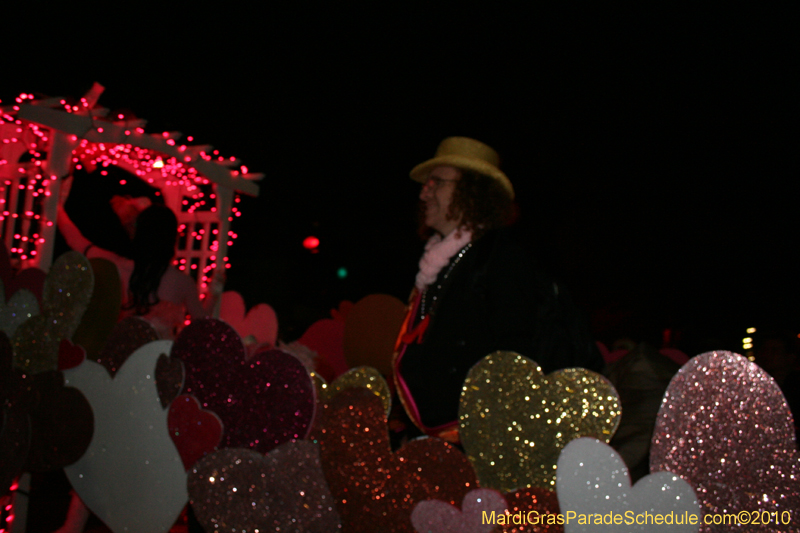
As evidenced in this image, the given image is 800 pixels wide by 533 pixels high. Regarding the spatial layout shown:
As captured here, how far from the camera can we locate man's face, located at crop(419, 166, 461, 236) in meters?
2.00

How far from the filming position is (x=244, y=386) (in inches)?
57.4

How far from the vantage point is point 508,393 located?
1.22m

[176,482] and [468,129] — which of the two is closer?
[176,482]

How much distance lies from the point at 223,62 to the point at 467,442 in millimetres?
4948

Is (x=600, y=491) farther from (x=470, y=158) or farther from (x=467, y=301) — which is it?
(x=470, y=158)

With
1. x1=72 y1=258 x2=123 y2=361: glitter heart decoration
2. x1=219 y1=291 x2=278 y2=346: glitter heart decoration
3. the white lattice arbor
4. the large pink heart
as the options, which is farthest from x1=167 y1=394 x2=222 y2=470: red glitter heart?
the white lattice arbor

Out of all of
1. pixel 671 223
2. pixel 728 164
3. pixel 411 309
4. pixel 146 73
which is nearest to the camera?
pixel 411 309

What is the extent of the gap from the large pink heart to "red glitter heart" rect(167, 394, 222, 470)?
0.02 metres

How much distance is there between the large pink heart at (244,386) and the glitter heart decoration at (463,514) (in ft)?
1.08

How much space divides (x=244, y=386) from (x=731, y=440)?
105 centimetres

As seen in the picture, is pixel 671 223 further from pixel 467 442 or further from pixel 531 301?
pixel 467 442

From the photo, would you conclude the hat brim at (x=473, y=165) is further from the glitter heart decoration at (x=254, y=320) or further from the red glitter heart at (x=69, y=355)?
the glitter heart decoration at (x=254, y=320)

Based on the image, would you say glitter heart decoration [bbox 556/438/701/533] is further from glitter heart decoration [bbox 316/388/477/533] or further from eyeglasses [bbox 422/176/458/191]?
eyeglasses [bbox 422/176/458/191]

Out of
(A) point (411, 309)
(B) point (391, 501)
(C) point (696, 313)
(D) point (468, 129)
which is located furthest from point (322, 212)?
(B) point (391, 501)
